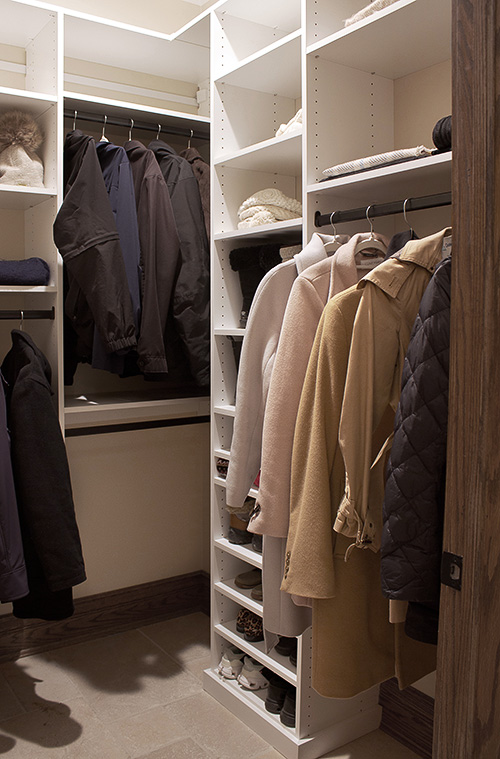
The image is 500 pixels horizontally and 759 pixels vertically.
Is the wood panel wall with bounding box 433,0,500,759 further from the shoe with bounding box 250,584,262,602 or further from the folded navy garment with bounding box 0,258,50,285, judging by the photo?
the folded navy garment with bounding box 0,258,50,285

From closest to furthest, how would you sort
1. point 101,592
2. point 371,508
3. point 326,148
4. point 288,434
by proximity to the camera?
point 371,508, point 288,434, point 326,148, point 101,592

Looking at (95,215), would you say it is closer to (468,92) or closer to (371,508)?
(371,508)

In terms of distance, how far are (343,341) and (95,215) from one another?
3.74 ft

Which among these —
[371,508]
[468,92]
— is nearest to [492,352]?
[468,92]

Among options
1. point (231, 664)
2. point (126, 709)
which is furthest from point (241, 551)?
point (126, 709)

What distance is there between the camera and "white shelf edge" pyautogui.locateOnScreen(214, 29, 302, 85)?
206 centimetres

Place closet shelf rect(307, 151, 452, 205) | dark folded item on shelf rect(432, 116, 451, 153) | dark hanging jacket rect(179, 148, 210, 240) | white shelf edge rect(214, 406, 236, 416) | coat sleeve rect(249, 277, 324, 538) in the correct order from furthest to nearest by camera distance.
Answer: dark hanging jacket rect(179, 148, 210, 240)
white shelf edge rect(214, 406, 236, 416)
coat sleeve rect(249, 277, 324, 538)
closet shelf rect(307, 151, 452, 205)
dark folded item on shelf rect(432, 116, 451, 153)

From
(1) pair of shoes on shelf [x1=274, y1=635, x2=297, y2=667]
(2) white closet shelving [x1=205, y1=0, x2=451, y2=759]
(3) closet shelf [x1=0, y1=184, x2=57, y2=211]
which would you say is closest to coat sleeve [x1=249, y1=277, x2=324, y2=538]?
(2) white closet shelving [x1=205, y1=0, x2=451, y2=759]

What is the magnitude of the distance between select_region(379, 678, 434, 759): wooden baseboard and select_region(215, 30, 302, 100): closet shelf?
2.08m

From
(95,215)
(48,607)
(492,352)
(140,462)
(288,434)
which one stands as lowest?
(48,607)

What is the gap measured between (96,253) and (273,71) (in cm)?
86

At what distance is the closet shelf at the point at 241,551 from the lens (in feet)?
7.55

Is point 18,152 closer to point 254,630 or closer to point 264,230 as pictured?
point 264,230

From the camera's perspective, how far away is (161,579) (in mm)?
3217
